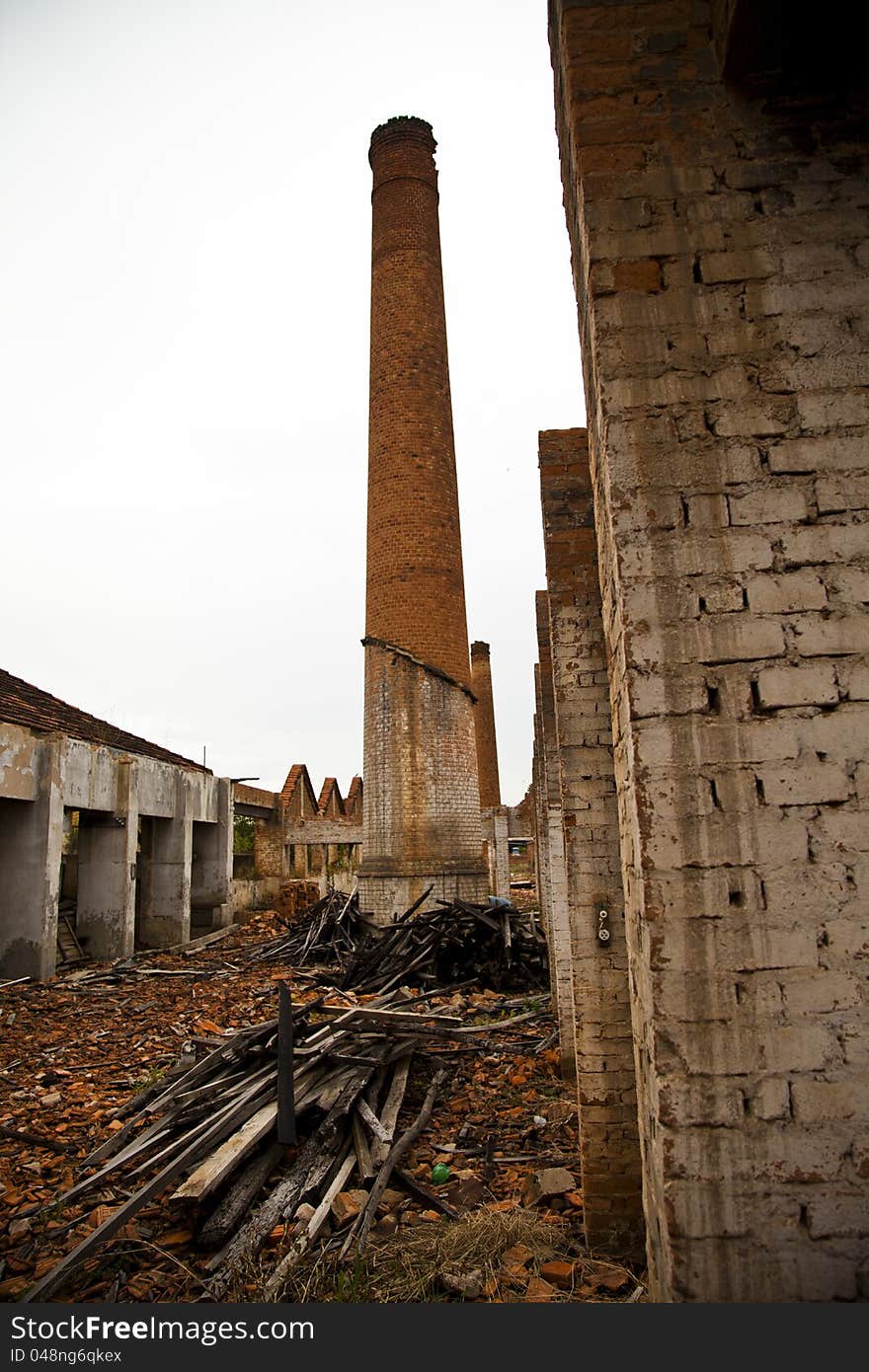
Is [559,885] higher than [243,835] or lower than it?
lower

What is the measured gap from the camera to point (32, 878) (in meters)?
12.1

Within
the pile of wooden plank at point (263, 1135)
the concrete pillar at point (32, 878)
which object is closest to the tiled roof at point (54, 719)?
the concrete pillar at point (32, 878)

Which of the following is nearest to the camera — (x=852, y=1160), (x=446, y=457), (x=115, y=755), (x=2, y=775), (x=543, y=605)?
(x=852, y=1160)

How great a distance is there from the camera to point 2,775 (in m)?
11.4

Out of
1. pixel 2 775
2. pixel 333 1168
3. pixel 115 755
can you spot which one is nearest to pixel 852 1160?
pixel 333 1168

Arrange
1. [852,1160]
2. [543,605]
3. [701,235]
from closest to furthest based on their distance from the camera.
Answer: [852,1160], [701,235], [543,605]

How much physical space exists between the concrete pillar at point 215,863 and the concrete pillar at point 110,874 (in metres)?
3.89

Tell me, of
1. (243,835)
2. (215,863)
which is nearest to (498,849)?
(215,863)

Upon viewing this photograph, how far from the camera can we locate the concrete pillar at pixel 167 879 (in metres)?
16.5

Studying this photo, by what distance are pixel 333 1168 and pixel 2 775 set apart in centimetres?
874

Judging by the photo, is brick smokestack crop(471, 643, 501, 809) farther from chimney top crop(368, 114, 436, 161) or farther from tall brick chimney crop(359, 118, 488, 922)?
chimney top crop(368, 114, 436, 161)

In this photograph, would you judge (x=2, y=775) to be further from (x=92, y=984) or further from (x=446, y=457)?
(x=446, y=457)

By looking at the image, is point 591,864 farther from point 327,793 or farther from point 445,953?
A: point 327,793

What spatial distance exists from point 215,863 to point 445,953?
380 inches
